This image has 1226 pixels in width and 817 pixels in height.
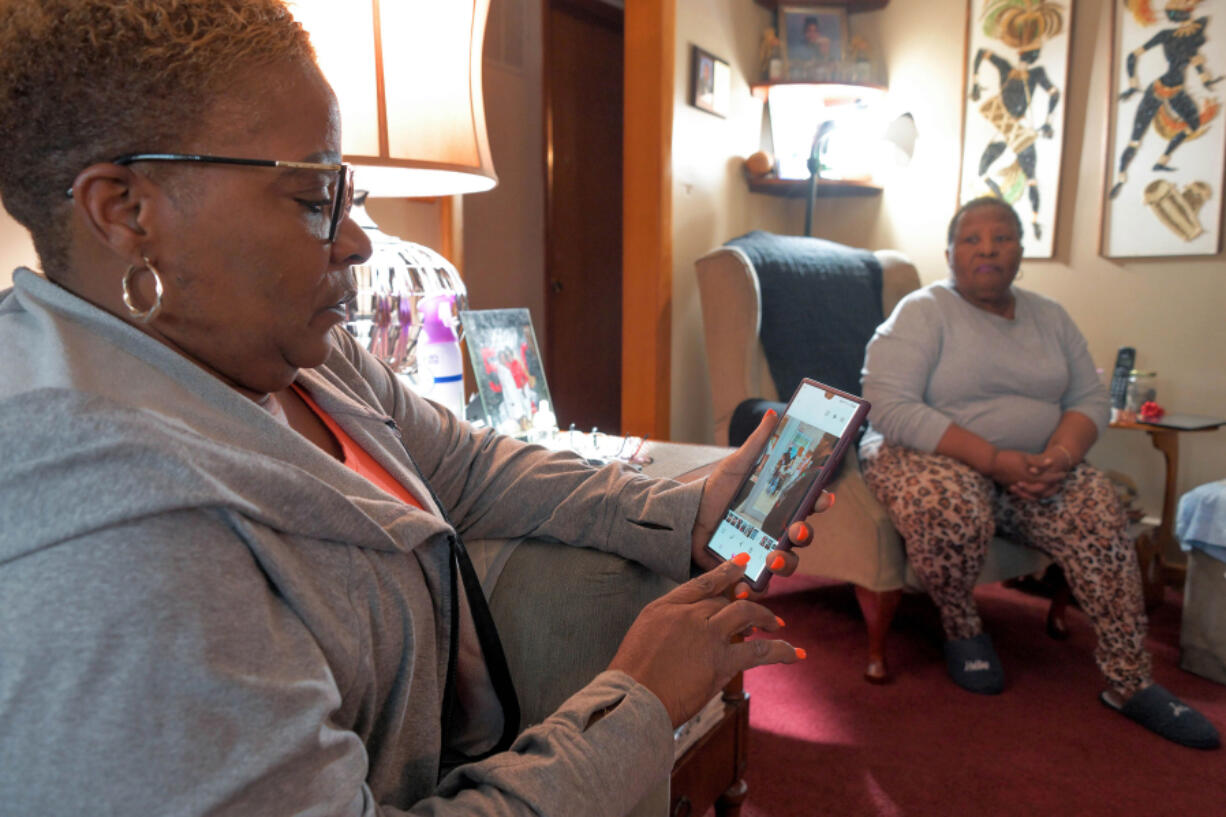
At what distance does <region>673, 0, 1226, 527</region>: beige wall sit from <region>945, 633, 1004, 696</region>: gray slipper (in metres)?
1.10

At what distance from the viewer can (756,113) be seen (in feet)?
10.1

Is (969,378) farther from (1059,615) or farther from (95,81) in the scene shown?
(95,81)

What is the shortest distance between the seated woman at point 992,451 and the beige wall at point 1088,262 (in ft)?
2.58

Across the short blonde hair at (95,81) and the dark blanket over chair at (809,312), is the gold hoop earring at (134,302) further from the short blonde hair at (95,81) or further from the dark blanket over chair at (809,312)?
the dark blanket over chair at (809,312)

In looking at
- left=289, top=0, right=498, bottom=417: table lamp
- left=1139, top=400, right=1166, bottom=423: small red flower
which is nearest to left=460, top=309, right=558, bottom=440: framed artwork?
left=289, top=0, right=498, bottom=417: table lamp

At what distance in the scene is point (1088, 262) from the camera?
110 inches

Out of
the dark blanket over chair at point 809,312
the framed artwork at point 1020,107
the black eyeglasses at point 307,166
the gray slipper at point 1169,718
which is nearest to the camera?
the black eyeglasses at point 307,166

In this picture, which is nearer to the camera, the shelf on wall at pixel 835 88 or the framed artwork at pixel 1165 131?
the framed artwork at pixel 1165 131

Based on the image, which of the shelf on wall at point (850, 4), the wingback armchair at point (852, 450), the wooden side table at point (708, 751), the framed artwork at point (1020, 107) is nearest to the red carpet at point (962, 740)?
the wingback armchair at point (852, 450)

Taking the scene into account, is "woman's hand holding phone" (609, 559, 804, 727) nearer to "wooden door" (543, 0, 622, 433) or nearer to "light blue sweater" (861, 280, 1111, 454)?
"light blue sweater" (861, 280, 1111, 454)

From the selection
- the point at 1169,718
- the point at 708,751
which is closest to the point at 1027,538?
the point at 1169,718

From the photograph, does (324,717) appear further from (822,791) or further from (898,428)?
(898,428)

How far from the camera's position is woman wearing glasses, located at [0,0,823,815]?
1.30 feet

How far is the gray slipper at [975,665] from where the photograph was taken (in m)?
1.93
